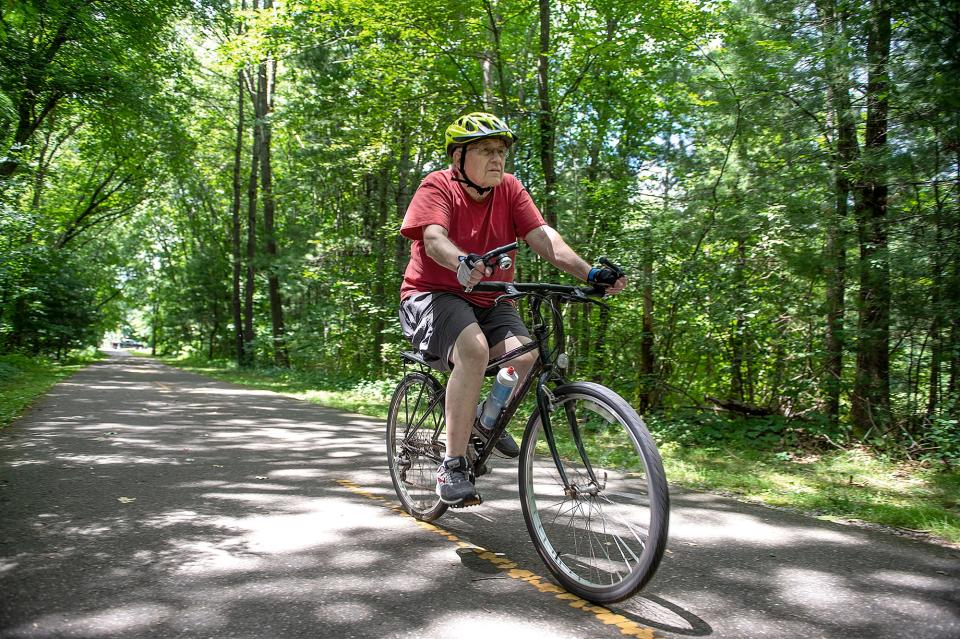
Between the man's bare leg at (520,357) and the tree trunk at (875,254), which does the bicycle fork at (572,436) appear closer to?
the man's bare leg at (520,357)

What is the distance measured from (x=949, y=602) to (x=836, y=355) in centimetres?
546

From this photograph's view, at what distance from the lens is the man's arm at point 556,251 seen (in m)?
3.61

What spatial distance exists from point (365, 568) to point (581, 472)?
1.12 metres

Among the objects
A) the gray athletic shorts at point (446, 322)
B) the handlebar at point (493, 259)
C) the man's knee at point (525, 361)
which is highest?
the handlebar at point (493, 259)

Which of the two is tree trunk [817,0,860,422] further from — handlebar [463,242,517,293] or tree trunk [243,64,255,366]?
tree trunk [243,64,255,366]

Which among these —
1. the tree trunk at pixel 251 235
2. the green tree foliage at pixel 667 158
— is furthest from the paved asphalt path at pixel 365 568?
the tree trunk at pixel 251 235

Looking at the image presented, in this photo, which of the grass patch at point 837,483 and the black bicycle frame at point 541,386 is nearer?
the black bicycle frame at point 541,386

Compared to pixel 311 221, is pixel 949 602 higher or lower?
lower

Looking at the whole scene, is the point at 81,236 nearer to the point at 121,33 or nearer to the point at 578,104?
the point at 121,33

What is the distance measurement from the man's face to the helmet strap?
0.04 feet

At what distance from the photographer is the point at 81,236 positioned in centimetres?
3472

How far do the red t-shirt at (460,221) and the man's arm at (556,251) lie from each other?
0.06 meters

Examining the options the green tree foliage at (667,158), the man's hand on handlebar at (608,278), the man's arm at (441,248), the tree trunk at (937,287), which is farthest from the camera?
the green tree foliage at (667,158)

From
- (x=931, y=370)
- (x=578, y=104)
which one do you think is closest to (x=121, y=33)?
(x=578, y=104)
